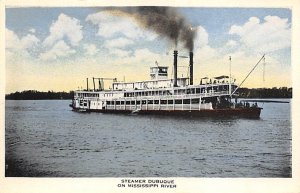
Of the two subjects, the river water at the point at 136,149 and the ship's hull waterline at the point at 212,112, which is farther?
the ship's hull waterline at the point at 212,112

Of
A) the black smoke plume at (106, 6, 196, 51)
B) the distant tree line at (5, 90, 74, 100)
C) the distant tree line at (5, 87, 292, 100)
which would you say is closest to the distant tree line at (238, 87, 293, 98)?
the distant tree line at (5, 87, 292, 100)

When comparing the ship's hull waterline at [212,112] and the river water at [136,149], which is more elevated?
the ship's hull waterline at [212,112]

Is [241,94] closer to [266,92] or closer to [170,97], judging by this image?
[266,92]

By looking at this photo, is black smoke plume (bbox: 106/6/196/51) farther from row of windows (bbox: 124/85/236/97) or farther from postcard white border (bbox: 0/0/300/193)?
row of windows (bbox: 124/85/236/97)
